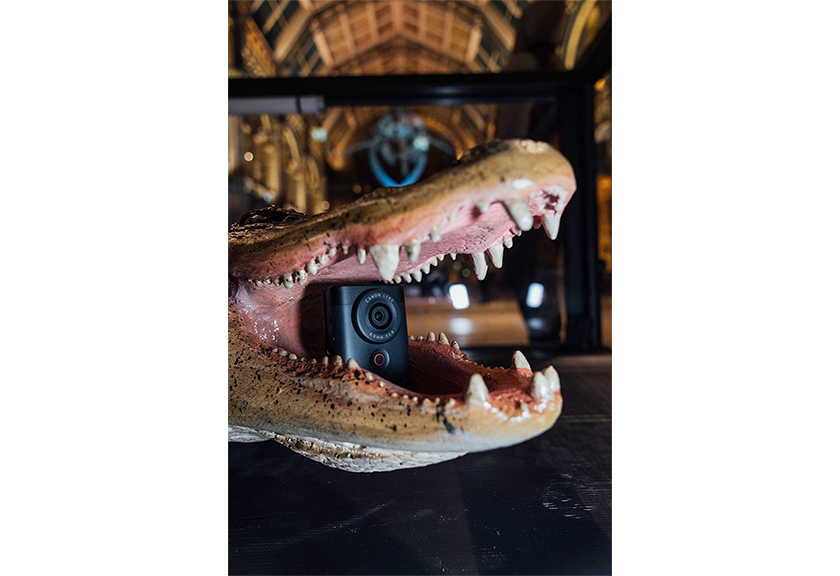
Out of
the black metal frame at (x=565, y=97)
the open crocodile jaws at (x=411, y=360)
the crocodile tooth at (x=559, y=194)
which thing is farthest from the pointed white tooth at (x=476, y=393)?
the black metal frame at (x=565, y=97)

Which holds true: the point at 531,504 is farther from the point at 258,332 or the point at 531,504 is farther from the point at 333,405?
the point at 258,332

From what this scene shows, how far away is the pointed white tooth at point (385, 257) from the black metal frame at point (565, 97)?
3.49 meters

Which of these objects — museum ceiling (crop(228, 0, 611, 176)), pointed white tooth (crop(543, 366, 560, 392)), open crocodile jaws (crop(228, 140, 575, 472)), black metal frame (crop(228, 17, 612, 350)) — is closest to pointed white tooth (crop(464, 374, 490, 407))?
open crocodile jaws (crop(228, 140, 575, 472))

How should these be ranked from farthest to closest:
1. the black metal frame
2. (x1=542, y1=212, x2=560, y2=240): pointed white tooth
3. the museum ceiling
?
the museum ceiling < the black metal frame < (x1=542, y1=212, x2=560, y2=240): pointed white tooth

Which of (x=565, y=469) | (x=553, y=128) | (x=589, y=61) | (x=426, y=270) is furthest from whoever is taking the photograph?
(x=553, y=128)

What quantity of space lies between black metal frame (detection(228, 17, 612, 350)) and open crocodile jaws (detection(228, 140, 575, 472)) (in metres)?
3.14

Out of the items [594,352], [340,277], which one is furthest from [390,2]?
[340,277]

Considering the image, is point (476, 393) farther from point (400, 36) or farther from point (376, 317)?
point (400, 36)

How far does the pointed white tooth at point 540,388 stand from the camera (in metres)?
0.91

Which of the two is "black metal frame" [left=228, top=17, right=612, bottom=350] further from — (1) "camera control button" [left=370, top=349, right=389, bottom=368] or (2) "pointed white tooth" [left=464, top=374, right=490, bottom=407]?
(2) "pointed white tooth" [left=464, top=374, right=490, bottom=407]

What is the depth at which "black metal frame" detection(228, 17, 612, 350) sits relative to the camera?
3.99m

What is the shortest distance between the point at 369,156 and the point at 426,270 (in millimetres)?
20525

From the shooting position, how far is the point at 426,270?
1.30 meters

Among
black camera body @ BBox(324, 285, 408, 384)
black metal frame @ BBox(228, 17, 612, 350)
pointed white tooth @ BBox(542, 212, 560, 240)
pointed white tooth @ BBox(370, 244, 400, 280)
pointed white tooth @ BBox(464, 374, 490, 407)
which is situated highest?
black metal frame @ BBox(228, 17, 612, 350)
